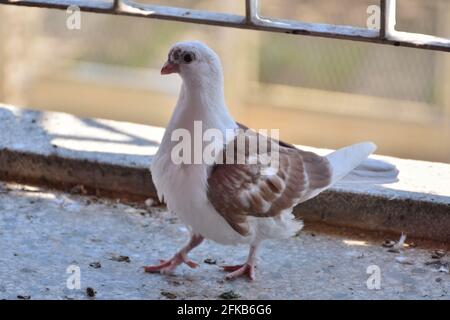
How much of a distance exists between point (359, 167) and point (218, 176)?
2.09 feet

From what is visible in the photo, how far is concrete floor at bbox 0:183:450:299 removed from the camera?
12.0ft

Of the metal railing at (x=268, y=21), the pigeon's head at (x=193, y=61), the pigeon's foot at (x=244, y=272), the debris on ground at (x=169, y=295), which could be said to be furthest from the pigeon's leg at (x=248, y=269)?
the metal railing at (x=268, y=21)

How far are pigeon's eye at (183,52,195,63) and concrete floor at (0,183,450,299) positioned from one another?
2.58 feet

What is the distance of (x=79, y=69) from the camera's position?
30.7 feet

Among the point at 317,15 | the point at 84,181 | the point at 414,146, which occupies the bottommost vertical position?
the point at 414,146

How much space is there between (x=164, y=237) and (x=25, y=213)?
1.89 ft

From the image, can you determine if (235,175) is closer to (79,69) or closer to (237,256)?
(237,256)

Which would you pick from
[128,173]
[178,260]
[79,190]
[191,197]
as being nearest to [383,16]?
[191,197]

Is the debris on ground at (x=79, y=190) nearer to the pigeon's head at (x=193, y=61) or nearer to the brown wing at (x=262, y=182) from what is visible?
the brown wing at (x=262, y=182)

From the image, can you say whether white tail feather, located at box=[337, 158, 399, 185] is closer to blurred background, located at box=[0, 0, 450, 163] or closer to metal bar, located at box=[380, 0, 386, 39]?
metal bar, located at box=[380, 0, 386, 39]

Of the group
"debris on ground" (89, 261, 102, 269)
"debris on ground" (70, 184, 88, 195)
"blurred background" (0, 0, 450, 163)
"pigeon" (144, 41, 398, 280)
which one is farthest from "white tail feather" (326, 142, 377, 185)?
"blurred background" (0, 0, 450, 163)

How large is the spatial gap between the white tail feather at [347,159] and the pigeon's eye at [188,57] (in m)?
0.70

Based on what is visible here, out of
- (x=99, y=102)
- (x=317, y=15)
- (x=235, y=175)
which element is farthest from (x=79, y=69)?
(x=235, y=175)

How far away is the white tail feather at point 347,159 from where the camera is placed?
150 inches
